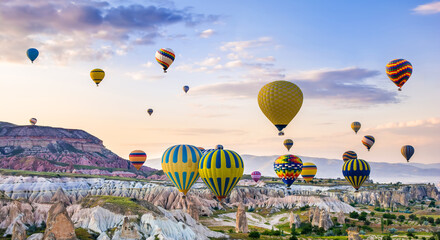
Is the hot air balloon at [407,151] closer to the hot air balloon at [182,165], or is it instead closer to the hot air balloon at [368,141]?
the hot air balloon at [368,141]

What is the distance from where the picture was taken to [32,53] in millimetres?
116000

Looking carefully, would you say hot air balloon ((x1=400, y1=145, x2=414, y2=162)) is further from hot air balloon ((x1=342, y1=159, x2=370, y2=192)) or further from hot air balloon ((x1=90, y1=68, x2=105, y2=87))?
hot air balloon ((x1=90, y1=68, x2=105, y2=87))

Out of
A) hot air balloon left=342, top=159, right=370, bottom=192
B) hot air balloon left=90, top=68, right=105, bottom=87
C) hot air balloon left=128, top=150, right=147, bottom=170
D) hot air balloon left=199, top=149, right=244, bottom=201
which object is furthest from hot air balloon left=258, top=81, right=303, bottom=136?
hot air balloon left=128, top=150, right=147, bottom=170

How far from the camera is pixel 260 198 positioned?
165000 millimetres

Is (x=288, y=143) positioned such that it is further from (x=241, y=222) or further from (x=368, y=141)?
(x=241, y=222)

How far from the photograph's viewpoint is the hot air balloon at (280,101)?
3278 inches

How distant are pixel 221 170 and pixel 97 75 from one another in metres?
55.6

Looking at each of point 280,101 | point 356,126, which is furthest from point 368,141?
point 280,101

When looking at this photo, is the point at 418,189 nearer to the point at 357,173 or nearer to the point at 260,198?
the point at 260,198

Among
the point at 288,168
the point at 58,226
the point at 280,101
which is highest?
the point at 280,101

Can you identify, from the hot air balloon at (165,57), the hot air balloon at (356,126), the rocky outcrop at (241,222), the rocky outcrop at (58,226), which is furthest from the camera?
the hot air balloon at (356,126)

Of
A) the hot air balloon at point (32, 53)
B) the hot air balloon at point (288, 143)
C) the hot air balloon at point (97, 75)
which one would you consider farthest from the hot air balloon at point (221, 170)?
the hot air balloon at point (288, 143)

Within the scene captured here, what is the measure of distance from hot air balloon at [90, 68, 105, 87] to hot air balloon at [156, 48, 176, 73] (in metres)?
21.0

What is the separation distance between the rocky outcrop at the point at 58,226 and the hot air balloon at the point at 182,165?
74.6 feet
